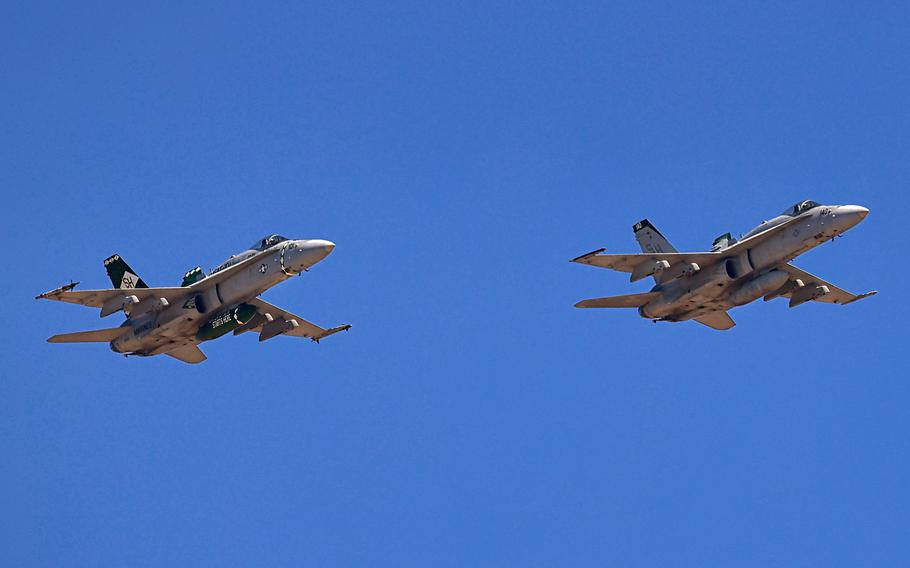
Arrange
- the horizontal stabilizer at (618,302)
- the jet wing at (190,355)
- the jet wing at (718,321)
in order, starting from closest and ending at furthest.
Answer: the horizontal stabilizer at (618,302) → the jet wing at (190,355) → the jet wing at (718,321)

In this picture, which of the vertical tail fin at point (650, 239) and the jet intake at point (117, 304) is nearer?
the jet intake at point (117, 304)

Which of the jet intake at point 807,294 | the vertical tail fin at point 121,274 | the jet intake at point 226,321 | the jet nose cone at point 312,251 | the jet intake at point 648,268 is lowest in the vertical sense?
the jet intake at point 807,294

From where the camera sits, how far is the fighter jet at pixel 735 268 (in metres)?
66.2

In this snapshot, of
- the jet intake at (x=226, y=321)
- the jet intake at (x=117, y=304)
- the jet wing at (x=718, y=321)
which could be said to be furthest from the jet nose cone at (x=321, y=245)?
the jet wing at (x=718, y=321)

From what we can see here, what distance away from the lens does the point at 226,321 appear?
67375 millimetres

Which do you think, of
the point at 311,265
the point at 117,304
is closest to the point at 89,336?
the point at 117,304

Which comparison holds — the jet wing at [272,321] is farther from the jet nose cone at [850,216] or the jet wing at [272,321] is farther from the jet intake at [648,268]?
the jet nose cone at [850,216]

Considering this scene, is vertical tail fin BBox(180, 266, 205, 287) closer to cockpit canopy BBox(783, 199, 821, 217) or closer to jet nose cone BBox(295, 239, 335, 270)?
jet nose cone BBox(295, 239, 335, 270)

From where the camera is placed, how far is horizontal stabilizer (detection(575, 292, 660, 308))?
70625 mm

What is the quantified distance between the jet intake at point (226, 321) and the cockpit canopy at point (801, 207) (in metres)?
23.1

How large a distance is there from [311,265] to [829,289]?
24532 millimetres

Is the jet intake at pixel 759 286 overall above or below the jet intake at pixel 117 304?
below

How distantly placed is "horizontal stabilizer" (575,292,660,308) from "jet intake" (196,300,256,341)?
578 inches

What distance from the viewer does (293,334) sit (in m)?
74.3
